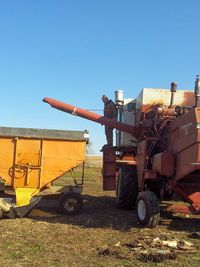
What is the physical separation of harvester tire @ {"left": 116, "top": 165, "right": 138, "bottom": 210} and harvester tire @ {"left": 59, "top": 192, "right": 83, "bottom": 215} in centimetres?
124

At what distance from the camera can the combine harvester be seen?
12.0 m

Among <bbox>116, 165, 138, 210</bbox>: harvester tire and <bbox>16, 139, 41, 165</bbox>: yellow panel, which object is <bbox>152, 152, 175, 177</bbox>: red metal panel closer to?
<bbox>116, 165, 138, 210</bbox>: harvester tire

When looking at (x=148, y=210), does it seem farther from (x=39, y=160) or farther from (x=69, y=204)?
(x=39, y=160)

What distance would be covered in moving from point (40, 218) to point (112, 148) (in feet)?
10.9

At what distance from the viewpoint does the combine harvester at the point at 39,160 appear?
12.0m

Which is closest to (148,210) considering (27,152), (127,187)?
(127,187)

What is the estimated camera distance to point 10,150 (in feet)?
39.8

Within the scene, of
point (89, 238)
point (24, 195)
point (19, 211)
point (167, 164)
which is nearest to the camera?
point (89, 238)

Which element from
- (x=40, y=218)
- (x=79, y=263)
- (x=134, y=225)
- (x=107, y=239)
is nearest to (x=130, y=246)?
(x=107, y=239)

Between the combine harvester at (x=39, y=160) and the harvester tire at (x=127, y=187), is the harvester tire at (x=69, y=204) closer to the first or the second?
the combine harvester at (x=39, y=160)

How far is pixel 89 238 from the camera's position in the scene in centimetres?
843

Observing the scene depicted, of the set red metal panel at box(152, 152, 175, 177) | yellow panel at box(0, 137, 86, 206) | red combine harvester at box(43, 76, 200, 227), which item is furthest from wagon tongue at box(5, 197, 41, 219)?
red metal panel at box(152, 152, 175, 177)

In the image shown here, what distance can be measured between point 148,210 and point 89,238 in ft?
5.80

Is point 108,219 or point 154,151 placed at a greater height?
point 154,151
